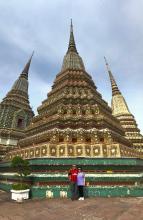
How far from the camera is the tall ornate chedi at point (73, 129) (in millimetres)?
15562

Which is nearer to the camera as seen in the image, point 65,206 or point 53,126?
point 65,206

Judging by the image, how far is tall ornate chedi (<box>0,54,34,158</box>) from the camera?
108 feet

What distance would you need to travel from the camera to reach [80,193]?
36.7ft

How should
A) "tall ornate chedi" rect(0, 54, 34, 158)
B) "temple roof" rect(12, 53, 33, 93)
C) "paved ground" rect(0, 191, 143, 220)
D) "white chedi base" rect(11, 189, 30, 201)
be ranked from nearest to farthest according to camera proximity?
"paved ground" rect(0, 191, 143, 220)
"white chedi base" rect(11, 189, 30, 201)
"tall ornate chedi" rect(0, 54, 34, 158)
"temple roof" rect(12, 53, 33, 93)

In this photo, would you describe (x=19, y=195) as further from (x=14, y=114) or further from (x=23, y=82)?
(x=23, y=82)

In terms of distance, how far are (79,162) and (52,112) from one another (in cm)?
712

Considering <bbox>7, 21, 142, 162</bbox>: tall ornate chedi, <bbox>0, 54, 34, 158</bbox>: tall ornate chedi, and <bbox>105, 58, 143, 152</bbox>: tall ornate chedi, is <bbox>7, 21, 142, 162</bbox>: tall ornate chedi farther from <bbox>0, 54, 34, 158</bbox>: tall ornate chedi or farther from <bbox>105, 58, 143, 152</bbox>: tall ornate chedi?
<bbox>105, 58, 143, 152</bbox>: tall ornate chedi

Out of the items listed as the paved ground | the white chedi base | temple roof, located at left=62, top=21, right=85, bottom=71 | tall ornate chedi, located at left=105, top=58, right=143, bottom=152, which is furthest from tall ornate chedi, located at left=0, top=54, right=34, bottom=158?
the paved ground

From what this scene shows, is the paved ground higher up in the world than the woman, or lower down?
lower down

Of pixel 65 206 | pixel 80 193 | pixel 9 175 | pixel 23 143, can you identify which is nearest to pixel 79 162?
pixel 80 193

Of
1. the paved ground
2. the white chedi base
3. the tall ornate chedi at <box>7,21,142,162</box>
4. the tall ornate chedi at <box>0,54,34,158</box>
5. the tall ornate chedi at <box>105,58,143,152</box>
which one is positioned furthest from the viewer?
the tall ornate chedi at <box>105,58,143,152</box>

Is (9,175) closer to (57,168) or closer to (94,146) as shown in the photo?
(57,168)

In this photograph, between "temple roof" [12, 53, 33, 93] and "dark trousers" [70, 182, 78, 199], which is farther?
"temple roof" [12, 53, 33, 93]

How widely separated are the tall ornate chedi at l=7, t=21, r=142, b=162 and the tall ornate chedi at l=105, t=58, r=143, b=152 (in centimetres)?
1429
